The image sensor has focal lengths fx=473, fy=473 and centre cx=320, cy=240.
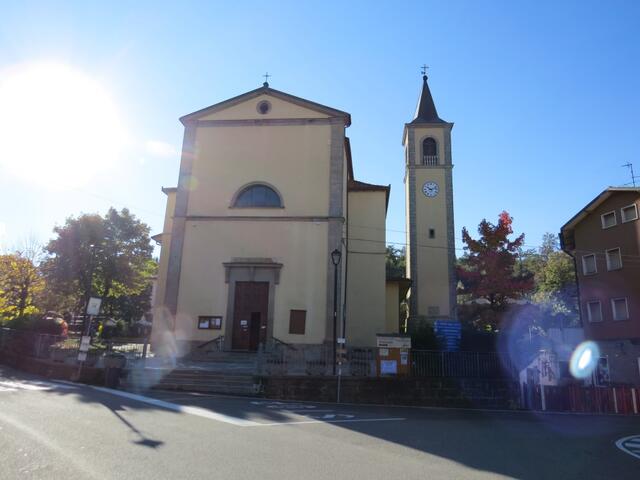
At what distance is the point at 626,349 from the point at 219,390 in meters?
18.7

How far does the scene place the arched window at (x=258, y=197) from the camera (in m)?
22.7

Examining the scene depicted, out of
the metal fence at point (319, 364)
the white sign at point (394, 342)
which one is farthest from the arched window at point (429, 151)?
the white sign at point (394, 342)

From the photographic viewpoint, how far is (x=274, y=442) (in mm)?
7535

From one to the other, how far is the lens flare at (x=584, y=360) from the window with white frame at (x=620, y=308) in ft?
6.20

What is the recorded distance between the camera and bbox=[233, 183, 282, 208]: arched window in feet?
74.6

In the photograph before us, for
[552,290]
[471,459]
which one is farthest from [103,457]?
[552,290]

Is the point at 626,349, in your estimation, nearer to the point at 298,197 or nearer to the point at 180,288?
the point at 298,197

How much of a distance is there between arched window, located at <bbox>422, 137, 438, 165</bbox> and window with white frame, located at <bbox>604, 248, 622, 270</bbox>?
528 inches

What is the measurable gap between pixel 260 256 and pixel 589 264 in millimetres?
17625

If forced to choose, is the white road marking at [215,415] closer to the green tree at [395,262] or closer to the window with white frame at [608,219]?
the window with white frame at [608,219]

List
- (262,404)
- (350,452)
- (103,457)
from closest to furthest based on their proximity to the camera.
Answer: (103,457)
(350,452)
(262,404)

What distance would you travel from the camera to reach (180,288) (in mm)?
21438

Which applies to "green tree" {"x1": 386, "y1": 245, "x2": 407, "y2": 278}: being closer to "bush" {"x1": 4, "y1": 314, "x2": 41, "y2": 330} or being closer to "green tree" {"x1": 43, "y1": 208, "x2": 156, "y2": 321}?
"green tree" {"x1": 43, "y1": 208, "x2": 156, "y2": 321}

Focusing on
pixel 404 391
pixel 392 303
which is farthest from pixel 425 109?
pixel 404 391
